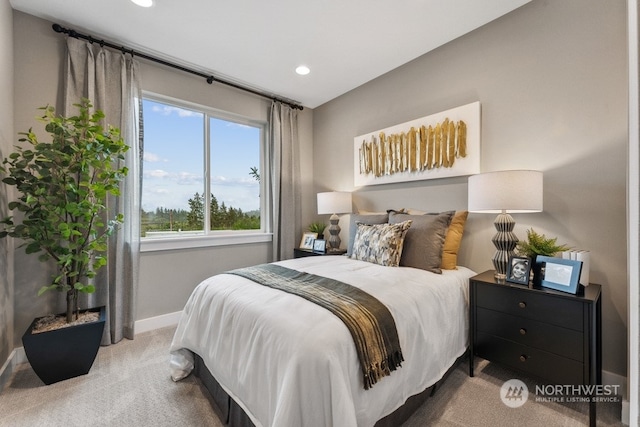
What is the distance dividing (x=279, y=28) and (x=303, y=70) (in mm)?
670

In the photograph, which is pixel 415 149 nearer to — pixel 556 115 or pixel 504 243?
pixel 556 115

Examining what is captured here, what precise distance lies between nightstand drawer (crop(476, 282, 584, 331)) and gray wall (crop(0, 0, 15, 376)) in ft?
10.8

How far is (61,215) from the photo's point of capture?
6.76 feet

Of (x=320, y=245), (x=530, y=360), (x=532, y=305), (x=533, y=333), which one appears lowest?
(x=530, y=360)

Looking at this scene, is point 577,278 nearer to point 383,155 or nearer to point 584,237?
point 584,237

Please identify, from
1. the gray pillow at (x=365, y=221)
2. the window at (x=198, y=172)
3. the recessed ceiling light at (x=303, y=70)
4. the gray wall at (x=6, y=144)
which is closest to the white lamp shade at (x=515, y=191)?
the gray pillow at (x=365, y=221)

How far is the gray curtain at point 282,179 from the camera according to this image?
3.73 m

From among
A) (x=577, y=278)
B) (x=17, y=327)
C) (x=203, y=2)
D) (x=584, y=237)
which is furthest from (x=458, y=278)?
(x=17, y=327)

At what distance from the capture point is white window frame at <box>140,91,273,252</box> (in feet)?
9.75

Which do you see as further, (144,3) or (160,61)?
(160,61)

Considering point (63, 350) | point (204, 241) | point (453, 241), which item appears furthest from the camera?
point (204, 241)

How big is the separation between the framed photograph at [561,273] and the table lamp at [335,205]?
6.41 feet

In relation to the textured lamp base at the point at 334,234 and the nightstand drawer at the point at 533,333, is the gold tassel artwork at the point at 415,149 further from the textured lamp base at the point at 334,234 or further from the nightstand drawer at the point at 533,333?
the nightstand drawer at the point at 533,333

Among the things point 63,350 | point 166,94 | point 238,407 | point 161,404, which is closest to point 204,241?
point 63,350
